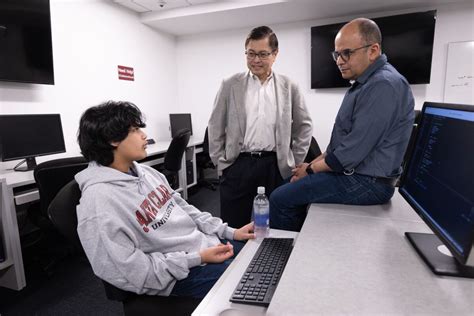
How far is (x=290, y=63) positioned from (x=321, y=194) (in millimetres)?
3337

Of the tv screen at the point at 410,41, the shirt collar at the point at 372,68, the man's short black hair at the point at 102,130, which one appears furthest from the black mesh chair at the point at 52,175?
the tv screen at the point at 410,41

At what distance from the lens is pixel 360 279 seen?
2.34 ft

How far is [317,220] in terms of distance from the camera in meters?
1.09

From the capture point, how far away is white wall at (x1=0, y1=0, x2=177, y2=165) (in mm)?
2822

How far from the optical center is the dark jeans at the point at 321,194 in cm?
124

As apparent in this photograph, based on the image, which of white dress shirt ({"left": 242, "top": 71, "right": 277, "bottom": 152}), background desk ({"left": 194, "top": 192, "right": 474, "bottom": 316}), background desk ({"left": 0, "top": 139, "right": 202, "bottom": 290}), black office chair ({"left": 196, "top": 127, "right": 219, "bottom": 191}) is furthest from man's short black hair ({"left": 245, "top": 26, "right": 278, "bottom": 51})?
black office chair ({"left": 196, "top": 127, "right": 219, "bottom": 191})

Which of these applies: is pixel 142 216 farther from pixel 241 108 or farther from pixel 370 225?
pixel 241 108

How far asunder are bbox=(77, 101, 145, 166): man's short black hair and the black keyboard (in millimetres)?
670

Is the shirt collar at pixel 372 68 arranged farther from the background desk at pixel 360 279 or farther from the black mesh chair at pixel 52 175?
the black mesh chair at pixel 52 175

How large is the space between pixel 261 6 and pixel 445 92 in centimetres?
247

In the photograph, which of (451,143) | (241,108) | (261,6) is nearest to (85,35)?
(261,6)

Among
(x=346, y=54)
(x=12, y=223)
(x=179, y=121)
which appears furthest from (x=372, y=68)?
(x=179, y=121)

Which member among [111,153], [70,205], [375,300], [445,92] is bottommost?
[375,300]

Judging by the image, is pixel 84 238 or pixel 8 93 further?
pixel 8 93
